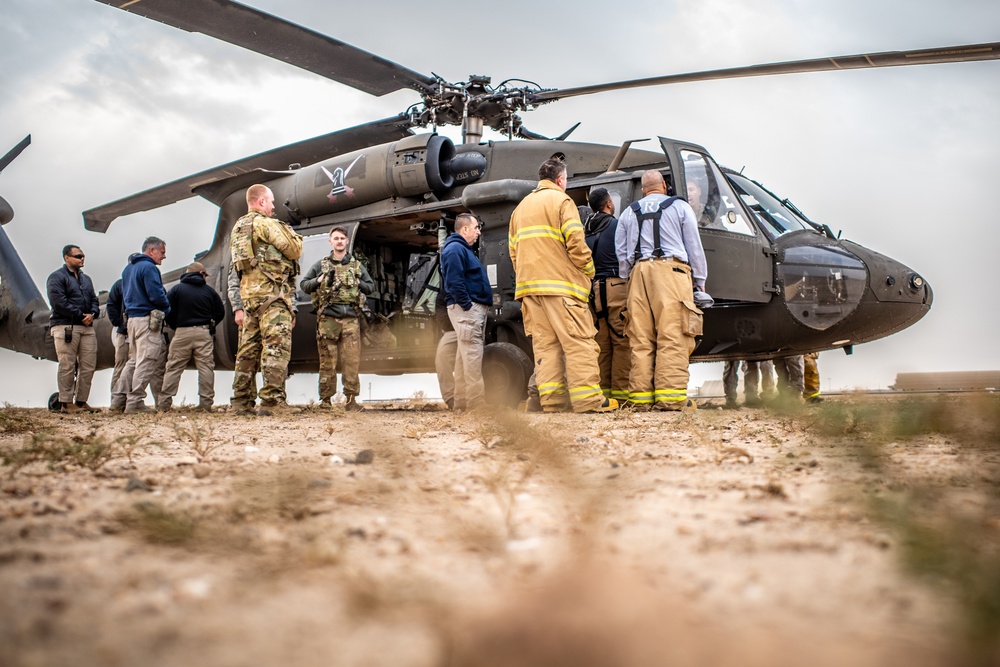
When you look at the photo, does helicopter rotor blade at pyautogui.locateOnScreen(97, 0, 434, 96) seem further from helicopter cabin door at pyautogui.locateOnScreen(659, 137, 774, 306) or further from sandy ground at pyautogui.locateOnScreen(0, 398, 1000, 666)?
sandy ground at pyautogui.locateOnScreen(0, 398, 1000, 666)

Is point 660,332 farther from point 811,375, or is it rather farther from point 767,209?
point 811,375

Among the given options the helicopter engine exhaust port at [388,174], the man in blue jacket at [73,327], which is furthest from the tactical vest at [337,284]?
the man in blue jacket at [73,327]

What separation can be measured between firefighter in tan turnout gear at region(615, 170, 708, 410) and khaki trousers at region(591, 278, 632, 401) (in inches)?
15.9

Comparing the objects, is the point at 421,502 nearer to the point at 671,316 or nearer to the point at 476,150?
the point at 671,316

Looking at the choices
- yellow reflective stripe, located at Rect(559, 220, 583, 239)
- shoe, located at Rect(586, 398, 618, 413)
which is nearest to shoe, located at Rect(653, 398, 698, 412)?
shoe, located at Rect(586, 398, 618, 413)

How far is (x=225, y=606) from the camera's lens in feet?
3.19

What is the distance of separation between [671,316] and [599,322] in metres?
0.99

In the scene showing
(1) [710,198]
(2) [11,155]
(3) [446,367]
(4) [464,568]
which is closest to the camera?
(4) [464,568]

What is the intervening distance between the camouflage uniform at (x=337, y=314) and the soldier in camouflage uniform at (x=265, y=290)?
2.21 feet

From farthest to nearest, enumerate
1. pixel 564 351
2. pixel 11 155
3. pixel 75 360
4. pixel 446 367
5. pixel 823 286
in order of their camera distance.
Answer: pixel 11 155
pixel 75 360
pixel 446 367
pixel 823 286
pixel 564 351

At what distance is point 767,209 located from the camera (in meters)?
6.46

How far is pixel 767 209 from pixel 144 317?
6.27m

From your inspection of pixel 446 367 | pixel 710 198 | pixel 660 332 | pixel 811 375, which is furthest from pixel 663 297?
pixel 811 375

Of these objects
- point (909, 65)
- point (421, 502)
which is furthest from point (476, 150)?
point (421, 502)
